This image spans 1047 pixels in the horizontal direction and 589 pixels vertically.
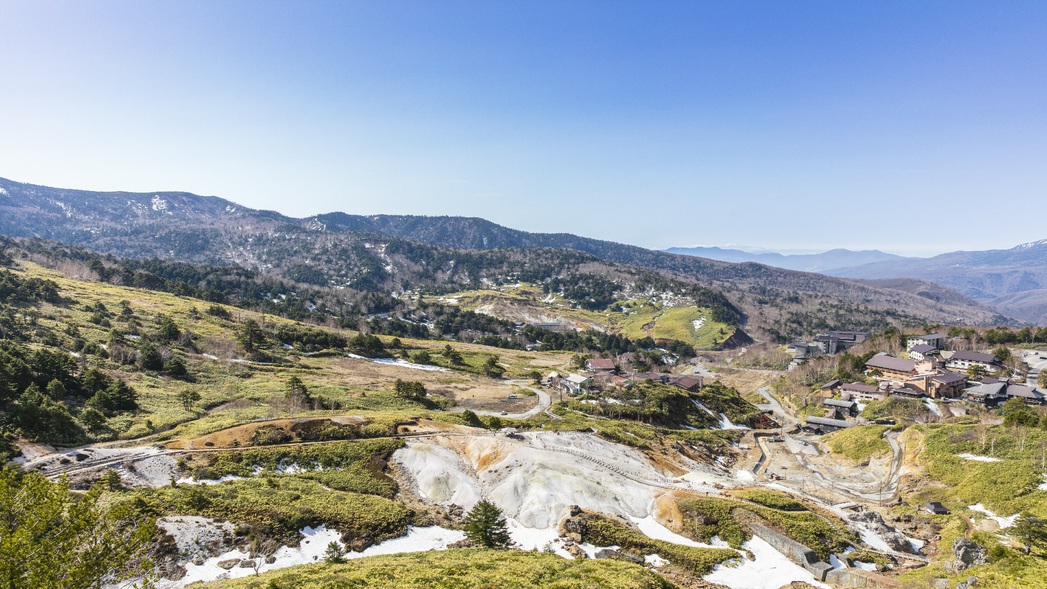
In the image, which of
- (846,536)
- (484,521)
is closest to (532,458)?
(484,521)

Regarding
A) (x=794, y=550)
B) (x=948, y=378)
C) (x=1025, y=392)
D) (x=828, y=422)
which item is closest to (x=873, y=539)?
(x=794, y=550)

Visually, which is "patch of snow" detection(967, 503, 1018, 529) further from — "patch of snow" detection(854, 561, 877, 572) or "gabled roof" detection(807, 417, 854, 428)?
"gabled roof" detection(807, 417, 854, 428)

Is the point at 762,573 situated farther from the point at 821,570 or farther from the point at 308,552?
the point at 308,552

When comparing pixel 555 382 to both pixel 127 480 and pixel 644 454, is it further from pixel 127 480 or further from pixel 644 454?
pixel 127 480

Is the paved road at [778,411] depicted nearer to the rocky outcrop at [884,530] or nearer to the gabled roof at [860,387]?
the gabled roof at [860,387]

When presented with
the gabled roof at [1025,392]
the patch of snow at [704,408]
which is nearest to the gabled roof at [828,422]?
the patch of snow at [704,408]
